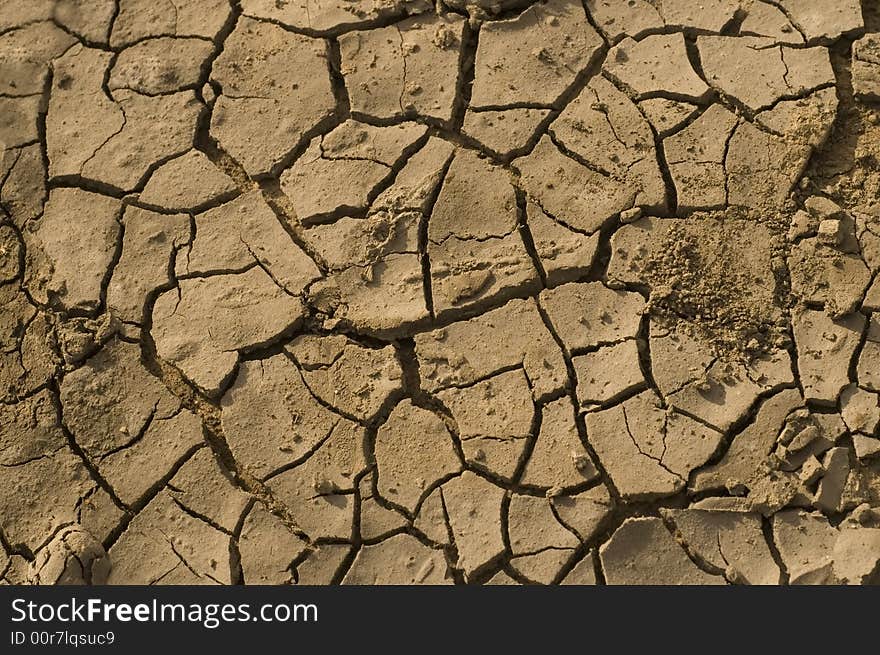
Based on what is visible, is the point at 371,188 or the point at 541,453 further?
the point at 371,188

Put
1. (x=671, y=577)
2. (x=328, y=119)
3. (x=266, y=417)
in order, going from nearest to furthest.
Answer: (x=671, y=577), (x=266, y=417), (x=328, y=119)

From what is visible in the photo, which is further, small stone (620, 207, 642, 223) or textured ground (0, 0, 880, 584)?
small stone (620, 207, 642, 223)

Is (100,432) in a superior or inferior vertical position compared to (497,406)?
inferior

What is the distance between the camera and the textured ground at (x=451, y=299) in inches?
134

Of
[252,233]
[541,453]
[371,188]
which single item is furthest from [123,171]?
[541,453]

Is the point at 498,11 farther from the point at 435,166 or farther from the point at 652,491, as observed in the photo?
the point at 652,491

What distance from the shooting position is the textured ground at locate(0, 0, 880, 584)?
3.41 metres

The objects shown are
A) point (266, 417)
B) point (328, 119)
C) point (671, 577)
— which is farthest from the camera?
point (328, 119)

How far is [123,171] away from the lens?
3939 millimetres

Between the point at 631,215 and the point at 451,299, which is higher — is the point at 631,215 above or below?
above

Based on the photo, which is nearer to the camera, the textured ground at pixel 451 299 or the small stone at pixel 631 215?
the textured ground at pixel 451 299

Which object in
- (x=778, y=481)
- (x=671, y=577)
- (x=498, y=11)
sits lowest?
(x=671, y=577)

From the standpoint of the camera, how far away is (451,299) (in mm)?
3623

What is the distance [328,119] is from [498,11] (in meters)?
0.76
